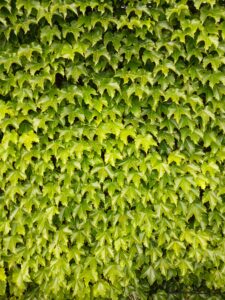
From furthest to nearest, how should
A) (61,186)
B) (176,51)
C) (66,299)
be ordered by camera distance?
(66,299) < (61,186) < (176,51)

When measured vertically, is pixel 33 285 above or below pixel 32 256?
below

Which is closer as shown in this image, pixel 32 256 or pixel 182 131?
pixel 182 131

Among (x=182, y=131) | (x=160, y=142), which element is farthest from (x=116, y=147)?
(x=182, y=131)

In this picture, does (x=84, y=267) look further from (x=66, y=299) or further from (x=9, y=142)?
(x=9, y=142)

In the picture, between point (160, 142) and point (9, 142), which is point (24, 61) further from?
point (160, 142)

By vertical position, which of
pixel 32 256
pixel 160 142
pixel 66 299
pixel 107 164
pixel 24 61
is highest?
pixel 24 61

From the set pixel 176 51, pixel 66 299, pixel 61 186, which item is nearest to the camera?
pixel 176 51
